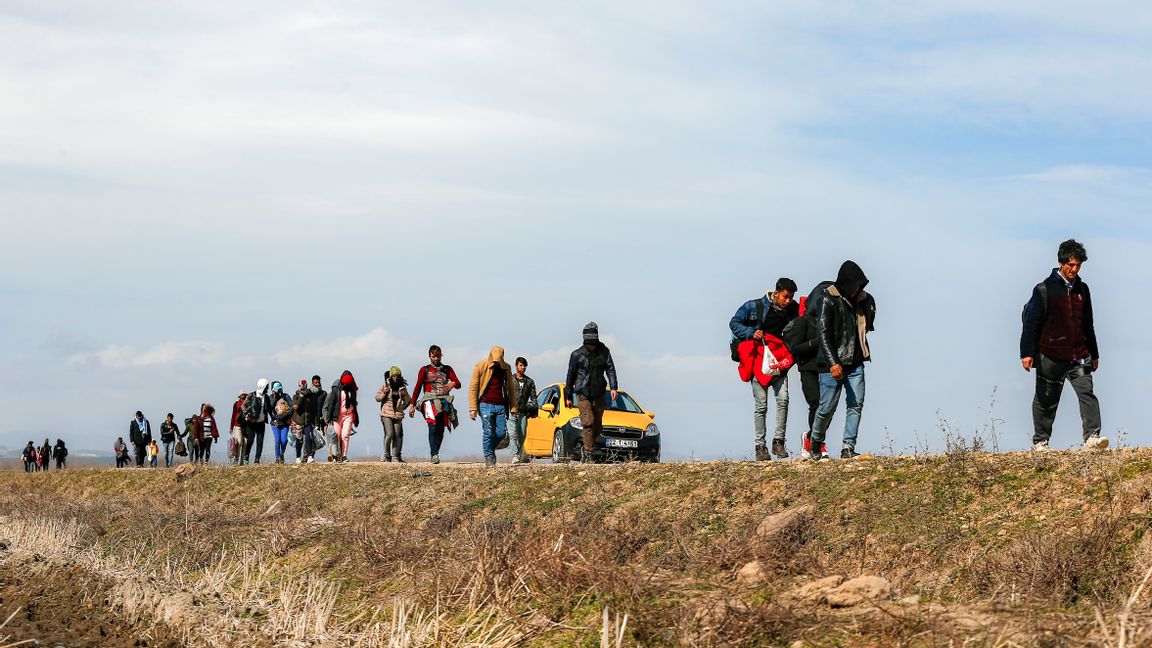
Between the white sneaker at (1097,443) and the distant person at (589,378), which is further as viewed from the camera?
the distant person at (589,378)

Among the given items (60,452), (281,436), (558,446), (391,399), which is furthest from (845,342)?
(60,452)

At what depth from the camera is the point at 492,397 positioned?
750 inches

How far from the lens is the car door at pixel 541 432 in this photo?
2228cm

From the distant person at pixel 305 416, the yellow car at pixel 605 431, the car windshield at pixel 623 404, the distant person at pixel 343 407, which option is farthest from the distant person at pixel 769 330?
the distant person at pixel 305 416

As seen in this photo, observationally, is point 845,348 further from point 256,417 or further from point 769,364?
point 256,417

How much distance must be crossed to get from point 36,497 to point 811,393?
1564cm

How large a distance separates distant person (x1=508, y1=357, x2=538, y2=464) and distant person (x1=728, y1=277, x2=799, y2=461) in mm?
5876

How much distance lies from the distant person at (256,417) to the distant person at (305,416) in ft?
4.89

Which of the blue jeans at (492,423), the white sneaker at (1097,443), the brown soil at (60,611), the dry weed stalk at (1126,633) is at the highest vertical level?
the blue jeans at (492,423)

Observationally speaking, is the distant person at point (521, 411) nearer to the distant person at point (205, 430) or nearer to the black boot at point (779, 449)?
the black boot at point (779, 449)

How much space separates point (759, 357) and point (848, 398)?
1.39m

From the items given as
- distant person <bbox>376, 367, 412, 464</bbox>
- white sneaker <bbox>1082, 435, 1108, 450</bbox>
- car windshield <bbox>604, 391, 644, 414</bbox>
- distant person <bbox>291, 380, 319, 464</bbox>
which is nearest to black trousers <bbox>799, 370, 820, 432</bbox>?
white sneaker <bbox>1082, 435, 1108, 450</bbox>

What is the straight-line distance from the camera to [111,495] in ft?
76.7

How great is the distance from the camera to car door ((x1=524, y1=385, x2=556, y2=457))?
2228 centimetres
